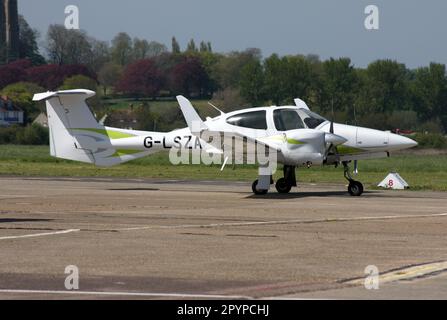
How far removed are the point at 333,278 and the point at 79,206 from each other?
11385 mm

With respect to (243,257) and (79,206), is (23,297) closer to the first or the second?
(243,257)

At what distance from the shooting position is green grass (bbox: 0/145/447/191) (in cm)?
3653

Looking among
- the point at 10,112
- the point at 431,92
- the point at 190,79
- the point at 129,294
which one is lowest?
the point at 129,294

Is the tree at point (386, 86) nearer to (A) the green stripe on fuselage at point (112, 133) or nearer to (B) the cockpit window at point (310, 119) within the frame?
(A) the green stripe on fuselage at point (112, 133)

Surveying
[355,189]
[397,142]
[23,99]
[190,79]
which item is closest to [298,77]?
[190,79]

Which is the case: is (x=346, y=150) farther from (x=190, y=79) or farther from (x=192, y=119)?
(x=190, y=79)

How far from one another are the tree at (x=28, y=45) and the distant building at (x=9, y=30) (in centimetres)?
286

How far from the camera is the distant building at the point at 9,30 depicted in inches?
5015

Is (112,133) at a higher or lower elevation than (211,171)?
higher

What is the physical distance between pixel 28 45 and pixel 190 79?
4965 centimetres

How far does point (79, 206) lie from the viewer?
2236 centimetres

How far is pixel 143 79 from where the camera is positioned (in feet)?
315
